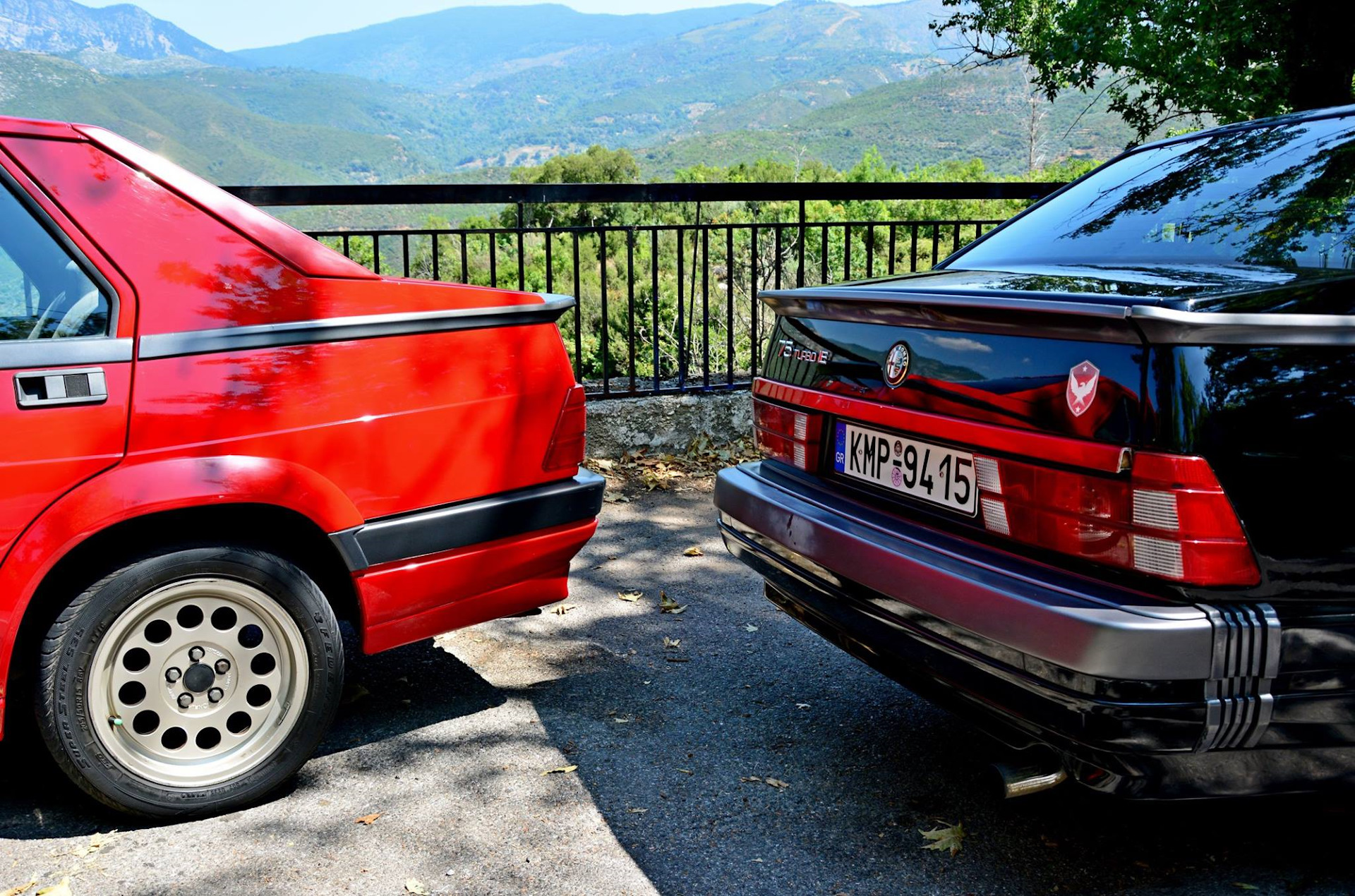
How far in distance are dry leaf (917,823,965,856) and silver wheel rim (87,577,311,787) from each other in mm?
1664

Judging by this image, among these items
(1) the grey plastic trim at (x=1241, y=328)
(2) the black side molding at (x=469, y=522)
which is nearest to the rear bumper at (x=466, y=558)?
(2) the black side molding at (x=469, y=522)

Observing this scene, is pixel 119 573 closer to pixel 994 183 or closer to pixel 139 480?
pixel 139 480

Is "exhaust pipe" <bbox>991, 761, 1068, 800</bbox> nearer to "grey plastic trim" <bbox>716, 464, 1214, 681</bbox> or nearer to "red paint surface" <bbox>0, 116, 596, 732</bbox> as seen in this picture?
"grey plastic trim" <bbox>716, 464, 1214, 681</bbox>

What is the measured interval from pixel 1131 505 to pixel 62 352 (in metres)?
2.40

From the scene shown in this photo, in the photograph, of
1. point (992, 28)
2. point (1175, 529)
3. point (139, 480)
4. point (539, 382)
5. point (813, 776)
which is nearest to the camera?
point (1175, 529)

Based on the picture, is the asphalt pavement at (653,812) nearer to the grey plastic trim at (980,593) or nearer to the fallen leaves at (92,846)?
the fallen leaves at (92,846)

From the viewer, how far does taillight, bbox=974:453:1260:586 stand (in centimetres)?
191

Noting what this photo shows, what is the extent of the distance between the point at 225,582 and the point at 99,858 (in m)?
0.71

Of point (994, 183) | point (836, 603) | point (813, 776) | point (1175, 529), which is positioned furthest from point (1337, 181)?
point (994, 183)

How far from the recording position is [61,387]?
7.94ft

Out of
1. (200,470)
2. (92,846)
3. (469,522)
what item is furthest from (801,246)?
(92,846)

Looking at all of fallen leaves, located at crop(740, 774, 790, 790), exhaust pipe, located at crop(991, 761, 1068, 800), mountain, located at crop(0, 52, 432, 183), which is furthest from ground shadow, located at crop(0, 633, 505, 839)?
mountain, located at crop(0, 52, 432, 183)

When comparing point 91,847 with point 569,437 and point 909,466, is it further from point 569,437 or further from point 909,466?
point 909,466

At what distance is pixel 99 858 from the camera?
8.16ft
